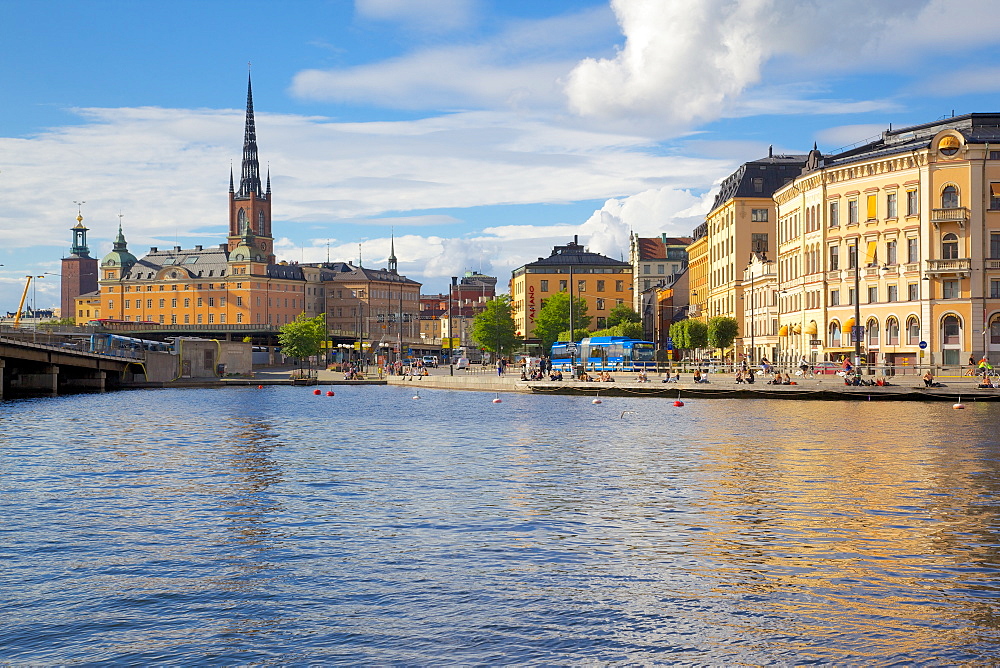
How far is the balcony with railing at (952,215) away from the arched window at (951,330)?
743 cm

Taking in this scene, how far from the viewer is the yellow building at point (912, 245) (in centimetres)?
8550

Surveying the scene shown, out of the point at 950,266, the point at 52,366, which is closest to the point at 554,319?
the point at 52,366

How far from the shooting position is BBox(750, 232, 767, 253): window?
438 ft

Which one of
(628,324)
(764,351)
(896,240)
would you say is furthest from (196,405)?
(628,324)

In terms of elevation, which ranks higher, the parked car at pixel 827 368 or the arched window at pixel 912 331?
the arched window at pixel 912 331

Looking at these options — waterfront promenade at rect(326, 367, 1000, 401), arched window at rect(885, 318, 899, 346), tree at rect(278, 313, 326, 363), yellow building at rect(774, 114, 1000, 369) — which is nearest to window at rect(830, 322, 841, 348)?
yellow building at rect(774, 114, 1000, 369)

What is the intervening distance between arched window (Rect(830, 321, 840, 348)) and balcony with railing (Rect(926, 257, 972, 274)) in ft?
43.8

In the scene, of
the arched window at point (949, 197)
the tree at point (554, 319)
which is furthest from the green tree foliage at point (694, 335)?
the arched window at point (949, 197)

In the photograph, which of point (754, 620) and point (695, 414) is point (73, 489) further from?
point (695, 414)

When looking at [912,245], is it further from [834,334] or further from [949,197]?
[834,334]

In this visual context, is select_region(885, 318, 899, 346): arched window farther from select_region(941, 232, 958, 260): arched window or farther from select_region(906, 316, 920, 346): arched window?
select_region(941, 232, 958, 260): arched window

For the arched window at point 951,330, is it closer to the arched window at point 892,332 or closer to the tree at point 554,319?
the arched window at point 892,332

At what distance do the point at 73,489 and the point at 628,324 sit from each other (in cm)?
14954

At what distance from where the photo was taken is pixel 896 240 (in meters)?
91.0
